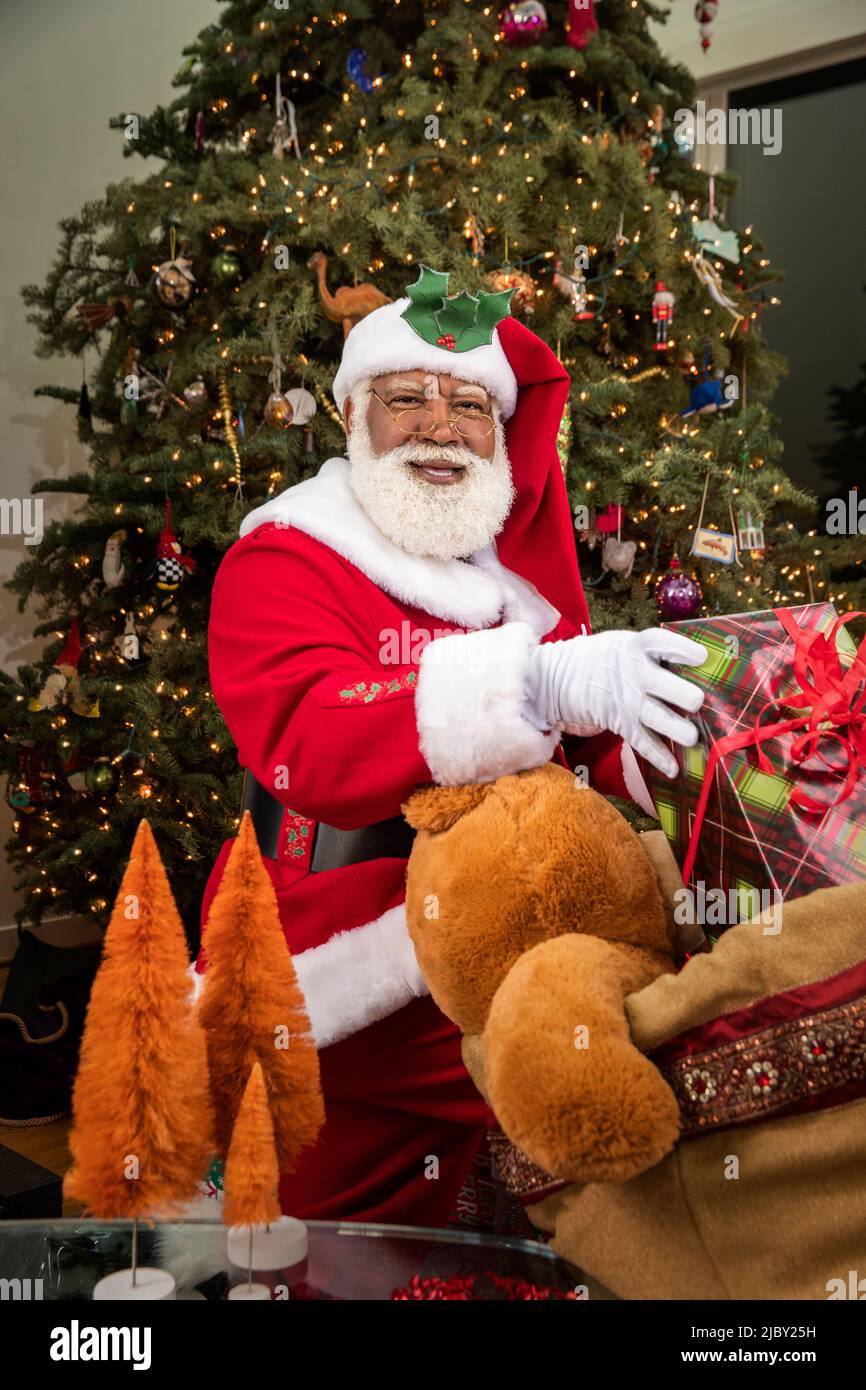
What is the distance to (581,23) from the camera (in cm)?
298

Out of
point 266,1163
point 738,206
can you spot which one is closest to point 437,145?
point 738,206

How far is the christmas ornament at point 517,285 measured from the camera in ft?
8.62

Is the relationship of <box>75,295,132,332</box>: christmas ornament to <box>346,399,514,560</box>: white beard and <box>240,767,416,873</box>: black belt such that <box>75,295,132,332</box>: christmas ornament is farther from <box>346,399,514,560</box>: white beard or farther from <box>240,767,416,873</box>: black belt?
<box>240,767,416,873</box>: black belt

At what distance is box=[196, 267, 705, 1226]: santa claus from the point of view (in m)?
1.14

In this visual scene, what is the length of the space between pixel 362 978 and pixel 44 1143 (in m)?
1.81

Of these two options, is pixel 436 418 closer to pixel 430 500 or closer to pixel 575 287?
pixel 430 500

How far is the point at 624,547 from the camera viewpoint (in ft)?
9.29

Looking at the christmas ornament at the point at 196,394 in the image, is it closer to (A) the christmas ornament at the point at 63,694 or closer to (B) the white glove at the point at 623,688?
(A) the christmas ornament at the point at 63,694

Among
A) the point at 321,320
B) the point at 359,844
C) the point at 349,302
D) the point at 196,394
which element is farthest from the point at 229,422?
the point at 359,844

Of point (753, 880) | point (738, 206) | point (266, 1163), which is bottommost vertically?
point (266, 1163)

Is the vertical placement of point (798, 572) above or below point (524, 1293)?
above

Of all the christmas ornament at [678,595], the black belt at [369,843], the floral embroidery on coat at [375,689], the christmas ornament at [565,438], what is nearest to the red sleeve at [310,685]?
the floral embroidery on coat at [375,689]
